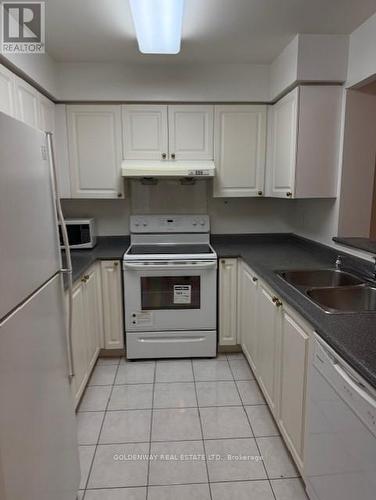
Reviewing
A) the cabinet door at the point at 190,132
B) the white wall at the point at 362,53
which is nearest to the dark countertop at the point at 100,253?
the cabinet door at the point at 190,132

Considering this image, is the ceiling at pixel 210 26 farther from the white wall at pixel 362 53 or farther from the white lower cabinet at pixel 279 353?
the white lower cabinet at pixel 279 353

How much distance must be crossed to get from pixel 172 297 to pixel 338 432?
1.69m

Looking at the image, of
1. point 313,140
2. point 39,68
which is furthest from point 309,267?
point 39,68

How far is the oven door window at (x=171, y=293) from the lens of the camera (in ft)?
8.66

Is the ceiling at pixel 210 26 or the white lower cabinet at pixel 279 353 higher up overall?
the ceiling at pixel 210 26

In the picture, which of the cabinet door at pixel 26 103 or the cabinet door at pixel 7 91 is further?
the cabinet door at pixel 26 103

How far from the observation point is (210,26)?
6.48 feet

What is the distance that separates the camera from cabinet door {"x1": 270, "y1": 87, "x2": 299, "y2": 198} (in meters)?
2.31

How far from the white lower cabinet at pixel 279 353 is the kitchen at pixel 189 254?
0.06ft

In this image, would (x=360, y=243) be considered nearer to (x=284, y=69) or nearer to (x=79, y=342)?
(x=284, y=69)

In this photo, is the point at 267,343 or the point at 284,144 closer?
the point at 267,343

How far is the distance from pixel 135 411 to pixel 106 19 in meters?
2.39

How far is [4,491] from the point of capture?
33.0 inches

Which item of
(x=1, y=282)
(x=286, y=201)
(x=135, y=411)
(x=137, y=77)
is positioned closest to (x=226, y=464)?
(x=135, y=411)
